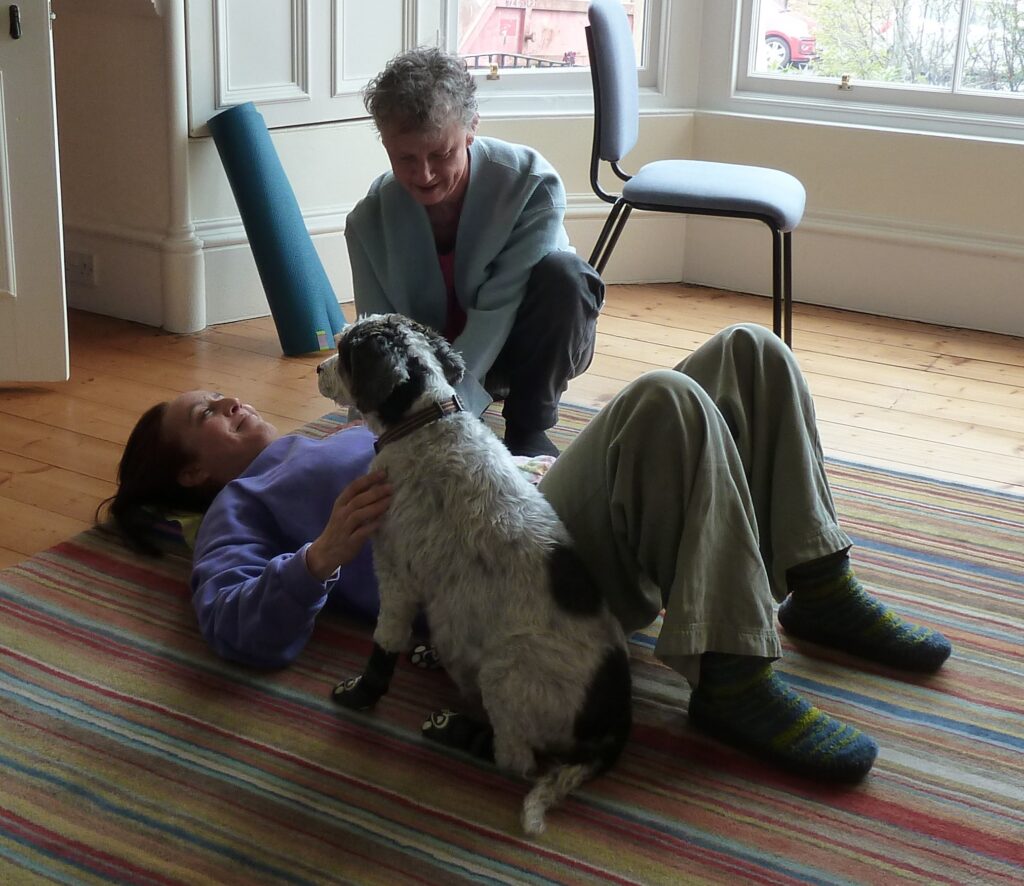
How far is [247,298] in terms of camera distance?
376 centimetres

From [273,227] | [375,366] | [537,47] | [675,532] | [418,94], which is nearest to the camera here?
[375,366]

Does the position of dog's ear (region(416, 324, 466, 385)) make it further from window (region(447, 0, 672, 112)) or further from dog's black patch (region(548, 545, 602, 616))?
window (region(447, 0, 672, 112))

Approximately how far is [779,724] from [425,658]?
0.58m

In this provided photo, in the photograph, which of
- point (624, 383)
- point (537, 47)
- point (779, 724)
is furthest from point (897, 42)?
point (779, 724)

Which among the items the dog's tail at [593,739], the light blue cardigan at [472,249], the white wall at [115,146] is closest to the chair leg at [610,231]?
the light blue cardigan at [472,249]

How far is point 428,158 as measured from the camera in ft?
7.29

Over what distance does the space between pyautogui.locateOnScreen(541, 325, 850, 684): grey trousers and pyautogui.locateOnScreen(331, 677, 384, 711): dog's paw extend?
0.38m

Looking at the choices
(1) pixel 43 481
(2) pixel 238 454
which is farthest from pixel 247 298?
(2) pixel 238 454

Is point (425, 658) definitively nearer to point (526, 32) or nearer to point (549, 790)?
point (549, 790)

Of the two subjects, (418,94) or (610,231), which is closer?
(418,94)

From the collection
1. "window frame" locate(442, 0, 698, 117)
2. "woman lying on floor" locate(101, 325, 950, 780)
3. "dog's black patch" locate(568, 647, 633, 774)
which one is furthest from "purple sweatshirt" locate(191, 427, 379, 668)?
"window frame" locate(442, 0, 698, 117)

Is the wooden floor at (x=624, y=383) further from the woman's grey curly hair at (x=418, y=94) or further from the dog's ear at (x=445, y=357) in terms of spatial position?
the dog's ear at (x=445, y=357)

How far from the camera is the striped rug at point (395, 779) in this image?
152 centimetres

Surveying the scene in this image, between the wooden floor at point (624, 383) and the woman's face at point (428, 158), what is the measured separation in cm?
84
